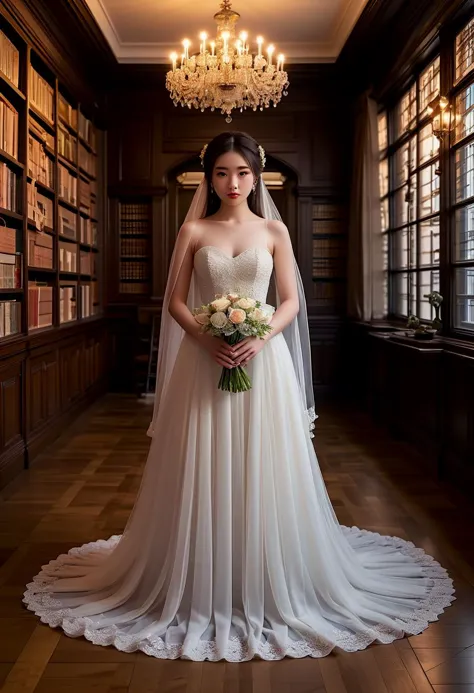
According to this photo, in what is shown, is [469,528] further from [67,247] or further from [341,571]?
[67,247]

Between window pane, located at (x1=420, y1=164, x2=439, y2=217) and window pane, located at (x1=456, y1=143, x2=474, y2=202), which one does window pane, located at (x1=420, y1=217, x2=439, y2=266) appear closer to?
window pane, located at (x1=420, y1=164, x2=439, y2=217)

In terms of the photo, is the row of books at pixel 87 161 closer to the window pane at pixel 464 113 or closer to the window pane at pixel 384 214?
the window pane at pixel 384 214

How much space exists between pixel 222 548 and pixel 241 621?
234 mm

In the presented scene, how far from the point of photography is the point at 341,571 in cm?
265

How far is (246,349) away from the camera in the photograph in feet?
8.31

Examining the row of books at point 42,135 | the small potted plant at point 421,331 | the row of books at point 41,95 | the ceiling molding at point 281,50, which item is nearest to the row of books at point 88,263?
the row of books at point 42,135

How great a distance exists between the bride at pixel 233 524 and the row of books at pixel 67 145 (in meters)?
3.59

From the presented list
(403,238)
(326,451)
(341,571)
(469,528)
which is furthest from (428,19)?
(341,571)

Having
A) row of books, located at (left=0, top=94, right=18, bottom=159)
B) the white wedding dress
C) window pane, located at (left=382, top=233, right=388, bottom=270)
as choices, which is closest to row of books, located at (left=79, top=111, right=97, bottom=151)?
row of books, located at (left=0, top=94, right=18, bottom=159)

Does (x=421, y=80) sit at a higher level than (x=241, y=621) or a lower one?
higher

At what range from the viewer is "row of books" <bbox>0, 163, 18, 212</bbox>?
4.36m

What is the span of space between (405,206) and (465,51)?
6.19ft

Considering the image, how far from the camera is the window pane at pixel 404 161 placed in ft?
20.0

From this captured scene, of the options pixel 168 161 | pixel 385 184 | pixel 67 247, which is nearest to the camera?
pixel 67 247
